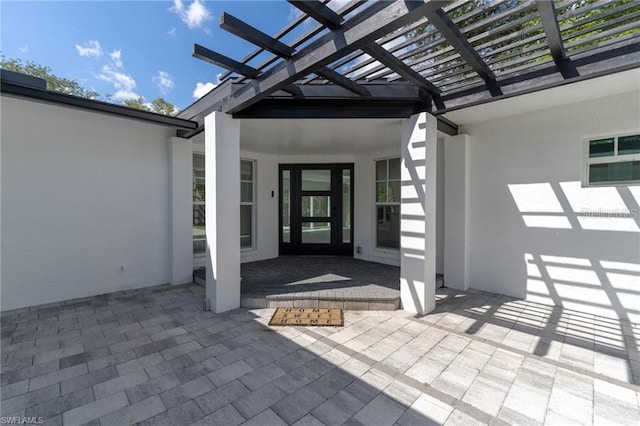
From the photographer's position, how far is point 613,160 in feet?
10.4

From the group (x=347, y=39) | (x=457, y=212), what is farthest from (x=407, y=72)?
(x=457, y=212)

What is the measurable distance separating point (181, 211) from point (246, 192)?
1.57 meters

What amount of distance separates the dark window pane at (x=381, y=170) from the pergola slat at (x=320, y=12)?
12.6ft

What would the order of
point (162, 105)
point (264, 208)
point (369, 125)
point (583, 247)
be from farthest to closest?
1. point (162, 105)
2. point (264, 208)
3. point (369, 125)
4. point (583, 247)

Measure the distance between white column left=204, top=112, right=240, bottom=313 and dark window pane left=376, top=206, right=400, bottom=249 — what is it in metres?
3.28

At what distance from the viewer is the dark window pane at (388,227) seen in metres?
5.43

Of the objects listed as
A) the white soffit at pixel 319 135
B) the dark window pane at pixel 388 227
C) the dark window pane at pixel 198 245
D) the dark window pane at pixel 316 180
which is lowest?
the dark window pane at pixel 198 245

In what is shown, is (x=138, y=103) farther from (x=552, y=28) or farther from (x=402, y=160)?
(x=552, y=28)

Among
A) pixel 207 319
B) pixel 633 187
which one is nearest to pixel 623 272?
pixel 633 187

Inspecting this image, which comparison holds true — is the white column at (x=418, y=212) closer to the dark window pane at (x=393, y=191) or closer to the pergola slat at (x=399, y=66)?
the pergola slat at (x=399, y=66)

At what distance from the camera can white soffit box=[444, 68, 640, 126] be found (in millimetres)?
2711

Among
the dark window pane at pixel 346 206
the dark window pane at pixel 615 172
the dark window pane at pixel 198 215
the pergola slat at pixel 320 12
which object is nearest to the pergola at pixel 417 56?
the pergola slat at pixel 320 12

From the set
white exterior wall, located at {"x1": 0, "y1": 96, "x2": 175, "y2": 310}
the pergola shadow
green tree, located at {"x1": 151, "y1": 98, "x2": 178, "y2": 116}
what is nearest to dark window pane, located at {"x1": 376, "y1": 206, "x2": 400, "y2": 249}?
the pergola shadow

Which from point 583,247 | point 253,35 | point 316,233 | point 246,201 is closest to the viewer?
point 253,35
